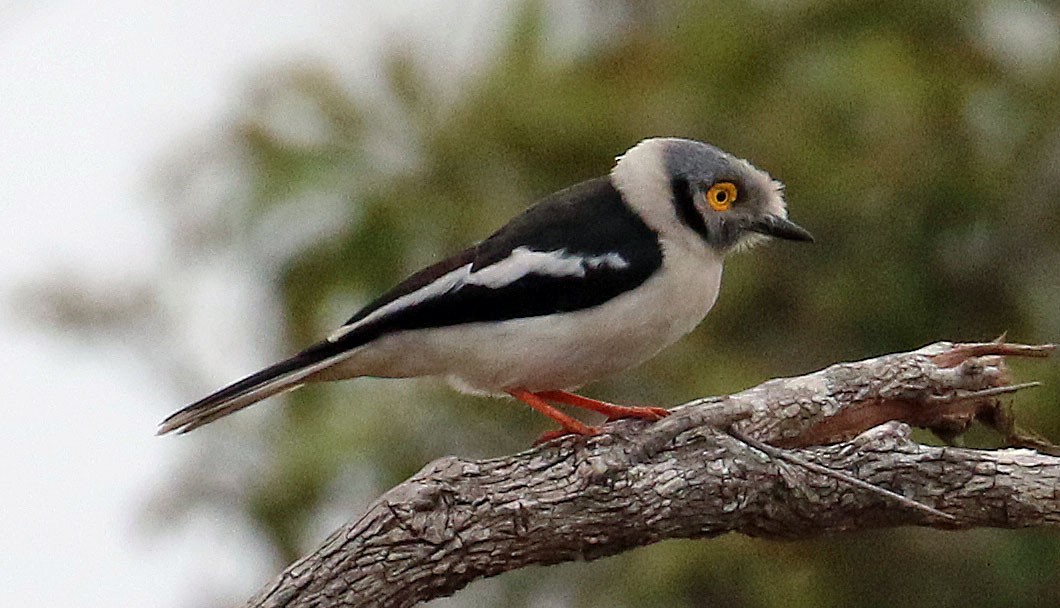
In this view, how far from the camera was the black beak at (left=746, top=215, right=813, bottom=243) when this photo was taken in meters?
3.63

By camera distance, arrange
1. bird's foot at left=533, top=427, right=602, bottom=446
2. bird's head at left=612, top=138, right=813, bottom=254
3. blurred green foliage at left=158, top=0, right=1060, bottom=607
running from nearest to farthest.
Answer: bird's foot at left=533, top=427, right=602, bottom=446
bird's head at left=612, top=138, right=813, bottom=254
blurred green foliage at left=158, top=0, right=1060, bottom=607

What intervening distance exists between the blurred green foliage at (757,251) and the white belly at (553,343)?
4.76 feet

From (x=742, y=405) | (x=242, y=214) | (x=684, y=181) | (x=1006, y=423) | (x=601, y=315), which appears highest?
(x=242, y=214)

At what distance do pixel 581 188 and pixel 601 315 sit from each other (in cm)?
40

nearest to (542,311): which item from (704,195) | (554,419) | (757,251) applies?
(554,419)

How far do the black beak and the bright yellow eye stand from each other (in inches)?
2.8

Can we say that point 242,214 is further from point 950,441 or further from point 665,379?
point 950,441

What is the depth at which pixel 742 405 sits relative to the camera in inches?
132

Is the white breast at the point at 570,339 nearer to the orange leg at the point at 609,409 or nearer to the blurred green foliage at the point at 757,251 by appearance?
the orange leg at the point at 609,409

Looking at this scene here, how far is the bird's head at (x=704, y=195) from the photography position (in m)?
3.57

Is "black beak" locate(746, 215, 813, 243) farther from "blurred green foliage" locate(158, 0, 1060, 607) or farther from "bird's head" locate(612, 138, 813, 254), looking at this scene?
"blurred green foliage" locate(158, 0, 1060, 607)

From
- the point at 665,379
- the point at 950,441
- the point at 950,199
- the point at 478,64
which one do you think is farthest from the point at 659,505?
the point at 478,64

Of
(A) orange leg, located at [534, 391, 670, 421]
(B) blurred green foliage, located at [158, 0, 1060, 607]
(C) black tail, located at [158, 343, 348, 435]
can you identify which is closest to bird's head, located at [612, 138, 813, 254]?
(A) orange leg, located at [534, 391, 670, 421]

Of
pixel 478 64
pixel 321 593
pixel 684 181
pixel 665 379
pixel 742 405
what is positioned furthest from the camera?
pixel 478 64
